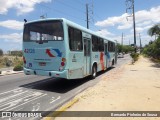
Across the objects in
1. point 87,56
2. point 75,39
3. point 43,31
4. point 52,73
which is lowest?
point 52,73

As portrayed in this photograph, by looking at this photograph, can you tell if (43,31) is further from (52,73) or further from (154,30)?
(154,30)

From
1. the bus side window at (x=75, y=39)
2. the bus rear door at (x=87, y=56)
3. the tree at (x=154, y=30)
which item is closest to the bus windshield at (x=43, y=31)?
the bus side window at (x=75, y=39)

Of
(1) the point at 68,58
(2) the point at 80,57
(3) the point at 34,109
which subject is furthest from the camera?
(2) the point at 80,57

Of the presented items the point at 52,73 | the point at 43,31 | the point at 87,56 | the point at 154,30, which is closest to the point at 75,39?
the point at 43,31

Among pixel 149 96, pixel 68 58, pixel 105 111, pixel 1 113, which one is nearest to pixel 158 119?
pixel 105 111

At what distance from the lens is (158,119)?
617 cm

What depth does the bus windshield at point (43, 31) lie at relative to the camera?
34.8 ft

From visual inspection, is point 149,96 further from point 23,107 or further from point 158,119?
point 23,107

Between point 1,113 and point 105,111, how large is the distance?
10.3 feet

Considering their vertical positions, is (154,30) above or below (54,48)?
above

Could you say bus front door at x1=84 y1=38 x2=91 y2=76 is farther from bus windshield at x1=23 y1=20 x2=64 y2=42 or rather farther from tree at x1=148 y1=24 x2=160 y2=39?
tree at x1=148 y1=24 x2=160 y2=39

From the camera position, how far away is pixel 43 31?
11008mm

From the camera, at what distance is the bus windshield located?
1059 cm

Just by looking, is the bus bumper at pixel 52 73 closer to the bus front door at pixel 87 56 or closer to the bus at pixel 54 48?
the bus at pixel 54 48
